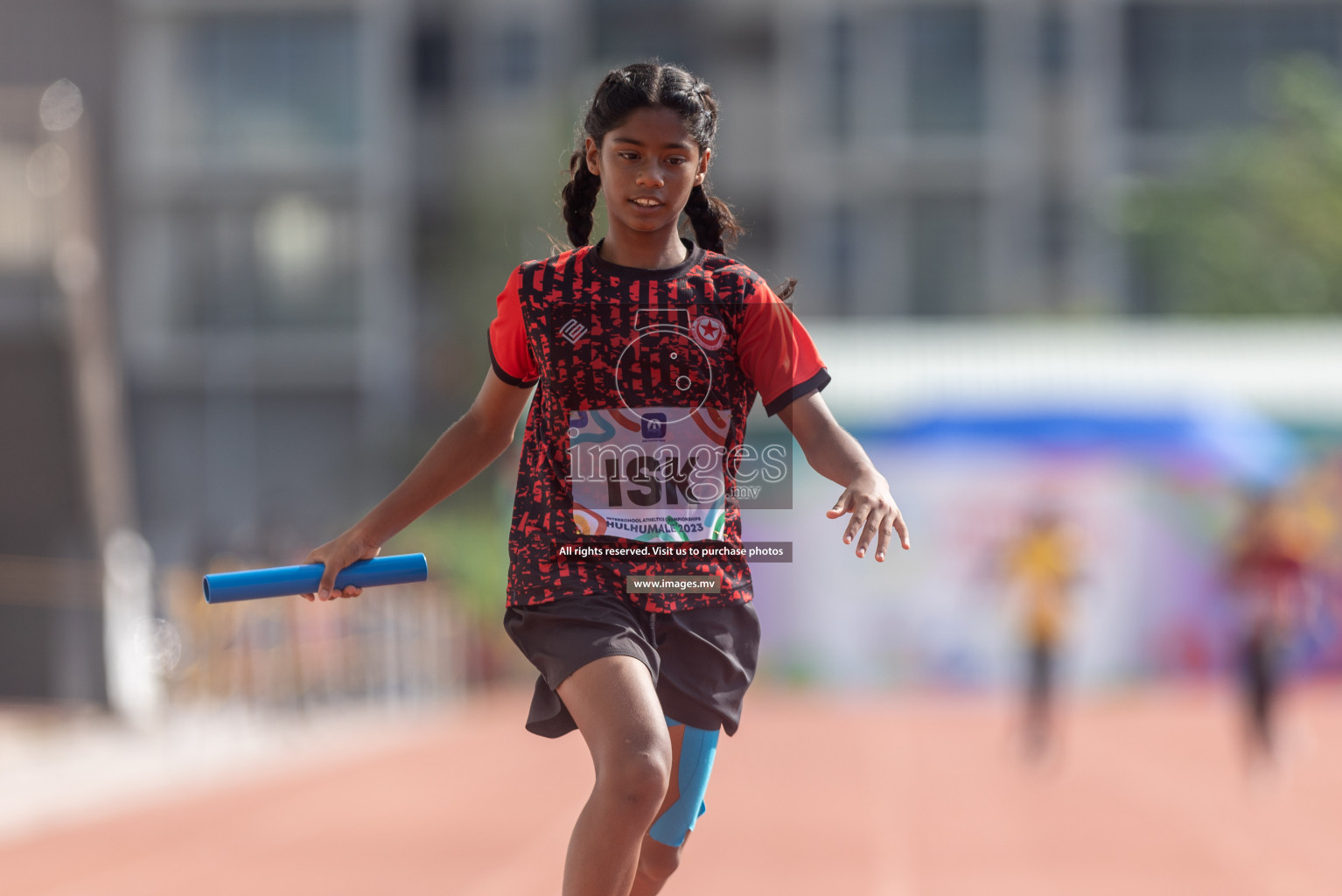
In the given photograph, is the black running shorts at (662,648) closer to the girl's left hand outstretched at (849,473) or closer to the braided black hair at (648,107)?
the girl's left hand outstretched at (849,473)

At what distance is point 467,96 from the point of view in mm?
35000

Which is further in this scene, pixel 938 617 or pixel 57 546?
pixel 938 617

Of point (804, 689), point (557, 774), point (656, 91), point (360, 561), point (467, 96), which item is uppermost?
point (467, 96)

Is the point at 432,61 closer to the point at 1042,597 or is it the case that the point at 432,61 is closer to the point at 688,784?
the point at 1042,597

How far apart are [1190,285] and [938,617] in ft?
41.7

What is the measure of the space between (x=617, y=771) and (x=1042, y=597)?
11.6m

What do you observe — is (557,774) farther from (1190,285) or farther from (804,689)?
(1190,285)

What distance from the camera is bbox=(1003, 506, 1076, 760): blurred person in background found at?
14273 mm

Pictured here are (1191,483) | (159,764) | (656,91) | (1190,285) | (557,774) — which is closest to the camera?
(656,91)

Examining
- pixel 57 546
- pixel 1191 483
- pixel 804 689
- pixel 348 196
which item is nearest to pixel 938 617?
pixel 804 689

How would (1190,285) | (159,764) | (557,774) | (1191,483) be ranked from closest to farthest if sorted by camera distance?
1. (159,764)
2. (557,774)
3. (1191,483)
4. (1190,285)

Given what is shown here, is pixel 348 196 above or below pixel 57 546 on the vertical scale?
above

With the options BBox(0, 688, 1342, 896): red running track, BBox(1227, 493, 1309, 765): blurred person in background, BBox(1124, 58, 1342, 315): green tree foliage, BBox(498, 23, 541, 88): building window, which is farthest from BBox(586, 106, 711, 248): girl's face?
BBox(498, 23, 541, 88): building window

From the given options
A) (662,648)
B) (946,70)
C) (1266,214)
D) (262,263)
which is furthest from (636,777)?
(262,263)
